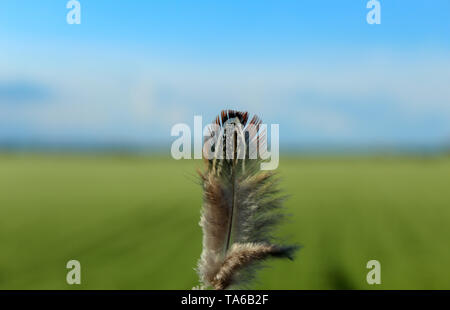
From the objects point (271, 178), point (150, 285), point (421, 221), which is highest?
point (271, 178)

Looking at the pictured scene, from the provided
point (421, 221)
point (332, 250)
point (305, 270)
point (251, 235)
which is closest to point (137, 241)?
point (305, 270)

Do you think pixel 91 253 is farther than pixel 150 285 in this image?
Yes

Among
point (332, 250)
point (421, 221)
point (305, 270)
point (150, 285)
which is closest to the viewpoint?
point (150, 285)

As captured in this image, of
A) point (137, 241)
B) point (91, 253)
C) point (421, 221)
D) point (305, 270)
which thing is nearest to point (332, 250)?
point (305, 270)
